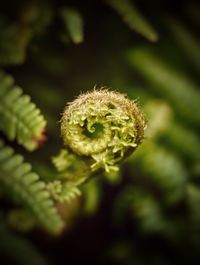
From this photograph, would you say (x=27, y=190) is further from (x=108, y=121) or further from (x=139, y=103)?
(x=139, y=103)

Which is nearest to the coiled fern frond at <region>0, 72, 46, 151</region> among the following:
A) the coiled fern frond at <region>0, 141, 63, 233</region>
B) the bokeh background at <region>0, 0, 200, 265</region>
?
the coiled fern frond at <region>0, 141, 63, 233</region>

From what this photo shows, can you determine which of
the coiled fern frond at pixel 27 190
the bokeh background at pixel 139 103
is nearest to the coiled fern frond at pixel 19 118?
the coiled fern frond at pixel 27 190

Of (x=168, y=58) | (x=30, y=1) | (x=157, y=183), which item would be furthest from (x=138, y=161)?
(x=30, y=1)

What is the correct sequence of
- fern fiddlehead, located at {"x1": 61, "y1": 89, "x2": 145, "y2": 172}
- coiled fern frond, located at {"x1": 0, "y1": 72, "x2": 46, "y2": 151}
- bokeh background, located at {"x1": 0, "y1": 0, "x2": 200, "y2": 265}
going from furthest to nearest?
bokeh background, located at {"x1": 0, "y1": 0, "x2": 200, "y2": 265} → coiled fern frond, located at {"x1": 0, "y1": 72, "x2": 46, "y2": 151} → fern fiddlehead, located at {"x1": 61, "y1": 89, "x2": 145, "y2": 172}

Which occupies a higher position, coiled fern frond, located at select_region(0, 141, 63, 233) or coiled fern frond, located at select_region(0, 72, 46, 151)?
coiled fern frond, located at select_region(0, 72, 46, 151)

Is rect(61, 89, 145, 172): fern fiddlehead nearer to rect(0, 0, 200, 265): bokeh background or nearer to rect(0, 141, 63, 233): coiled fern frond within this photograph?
rect(0, 141, 63, 233): coiled fern frond
